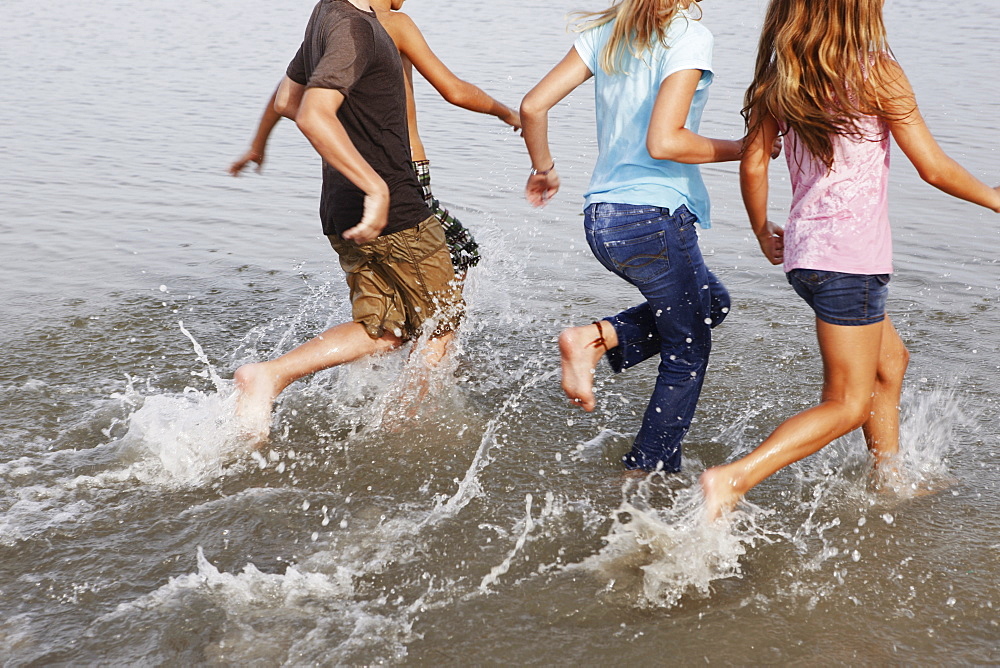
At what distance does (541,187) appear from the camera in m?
4.22

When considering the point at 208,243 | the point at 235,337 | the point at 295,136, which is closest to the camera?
the point at 235,337

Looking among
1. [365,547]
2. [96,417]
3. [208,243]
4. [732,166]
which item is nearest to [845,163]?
[365,547]

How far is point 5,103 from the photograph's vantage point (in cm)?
1328

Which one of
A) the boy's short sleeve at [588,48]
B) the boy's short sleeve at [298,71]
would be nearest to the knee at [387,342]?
the boy's short sleeve at [298,71]

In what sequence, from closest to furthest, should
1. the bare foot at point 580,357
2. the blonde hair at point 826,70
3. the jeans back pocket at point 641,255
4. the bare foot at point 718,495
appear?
1. the blonde hair at point 826,70
2. the bare foot at point 718,495
3. the jeans back pocket at point 641,255
4. the bare foot at point 580,357

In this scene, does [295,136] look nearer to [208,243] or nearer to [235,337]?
[208,243]

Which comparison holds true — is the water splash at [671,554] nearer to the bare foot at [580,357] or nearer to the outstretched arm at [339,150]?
the bare foot at [580,357]

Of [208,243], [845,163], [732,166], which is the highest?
[845,163]

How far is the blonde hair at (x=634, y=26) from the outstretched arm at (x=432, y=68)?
3.00ft

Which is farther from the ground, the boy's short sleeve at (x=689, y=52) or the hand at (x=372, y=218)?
the boy's short sleeve at (x=689, y=52)

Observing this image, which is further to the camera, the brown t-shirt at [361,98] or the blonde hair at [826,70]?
the brown t-shirt at [361,98]

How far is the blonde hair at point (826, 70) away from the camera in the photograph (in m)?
3.08

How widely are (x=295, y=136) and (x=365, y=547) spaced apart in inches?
370

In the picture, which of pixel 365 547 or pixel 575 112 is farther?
pixel 575 112
